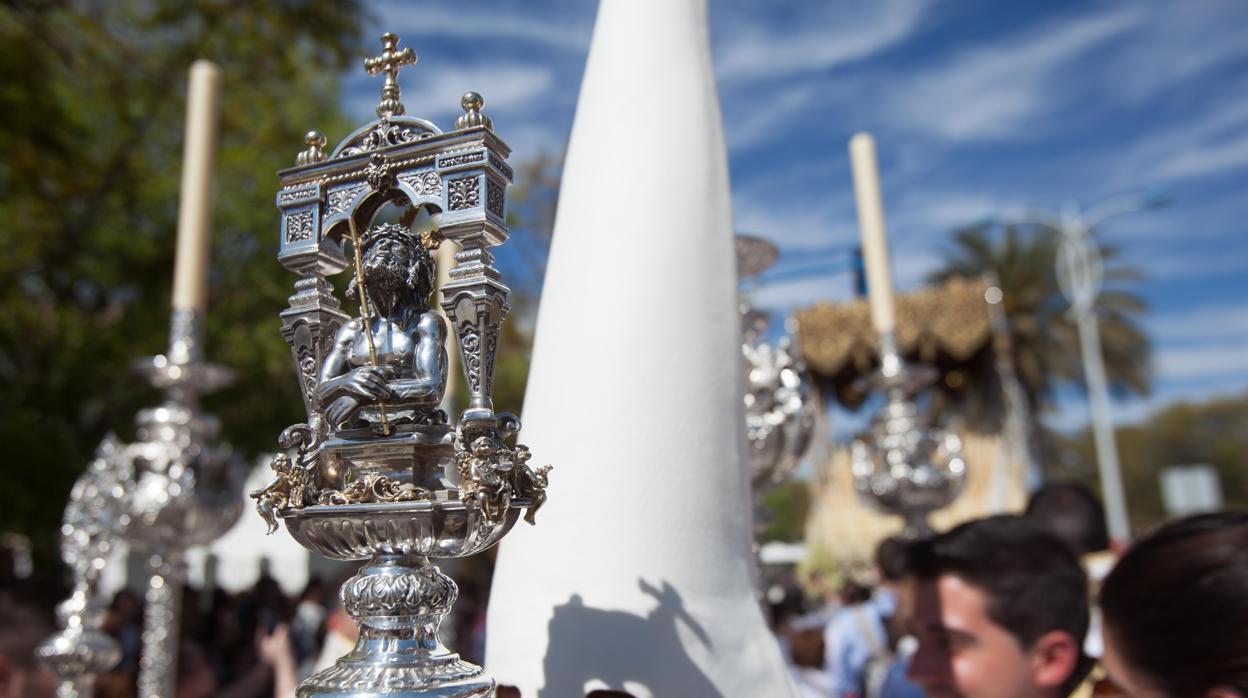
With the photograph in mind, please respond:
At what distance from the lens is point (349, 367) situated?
2.82ft

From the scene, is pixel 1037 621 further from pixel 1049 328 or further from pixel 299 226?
pixel 1049 328

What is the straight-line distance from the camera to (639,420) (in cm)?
110

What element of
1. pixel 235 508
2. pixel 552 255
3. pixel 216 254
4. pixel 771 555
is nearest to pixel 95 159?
pixel 216 254

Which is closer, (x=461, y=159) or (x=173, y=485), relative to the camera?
(x=461, y=159)

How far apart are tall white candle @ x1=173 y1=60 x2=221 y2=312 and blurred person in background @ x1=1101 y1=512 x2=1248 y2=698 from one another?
6.25 feet

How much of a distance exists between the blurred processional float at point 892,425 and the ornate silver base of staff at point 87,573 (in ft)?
6.13

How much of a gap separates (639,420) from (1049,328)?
23.1m

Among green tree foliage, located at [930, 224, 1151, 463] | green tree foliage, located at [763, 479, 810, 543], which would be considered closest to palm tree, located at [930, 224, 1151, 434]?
green tree foliage, located at [930, 224, 1151, 463]

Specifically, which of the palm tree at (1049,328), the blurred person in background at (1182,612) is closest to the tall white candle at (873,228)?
the blurred person in background at (1182,612)

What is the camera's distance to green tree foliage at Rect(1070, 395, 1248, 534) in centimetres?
3319

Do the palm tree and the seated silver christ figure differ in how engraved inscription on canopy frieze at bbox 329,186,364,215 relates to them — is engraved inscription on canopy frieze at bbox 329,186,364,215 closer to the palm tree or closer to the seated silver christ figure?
the seated silver christ figure

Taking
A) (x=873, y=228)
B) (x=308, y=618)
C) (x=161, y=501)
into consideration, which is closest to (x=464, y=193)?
(x=161, y=501)

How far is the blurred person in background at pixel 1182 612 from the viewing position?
1.22 meters

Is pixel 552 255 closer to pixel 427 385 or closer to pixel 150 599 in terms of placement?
pixel 427 385
